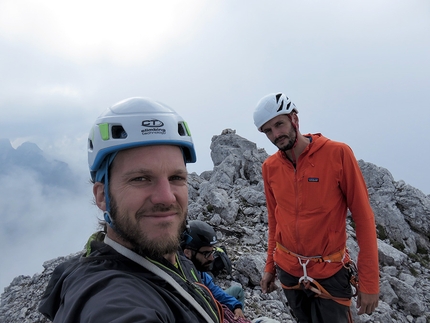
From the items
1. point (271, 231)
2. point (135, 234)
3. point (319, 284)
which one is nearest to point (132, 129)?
point (135, 234)

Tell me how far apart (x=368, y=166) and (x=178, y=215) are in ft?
72.8

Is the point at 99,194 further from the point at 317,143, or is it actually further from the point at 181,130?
the point at 317,143

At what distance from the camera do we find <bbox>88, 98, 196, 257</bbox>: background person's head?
2.34 metres

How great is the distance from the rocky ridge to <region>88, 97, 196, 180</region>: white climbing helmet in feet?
20.6

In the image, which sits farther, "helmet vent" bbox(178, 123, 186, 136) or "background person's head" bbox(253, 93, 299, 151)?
"background person's head" bbox(253, 93, 299, 151)


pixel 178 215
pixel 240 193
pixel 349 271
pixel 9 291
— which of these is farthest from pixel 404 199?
pixel 9 291

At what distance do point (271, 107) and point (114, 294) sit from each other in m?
4.27

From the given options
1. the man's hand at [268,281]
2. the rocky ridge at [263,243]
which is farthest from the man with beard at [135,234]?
the rocky ridge at [263,243]

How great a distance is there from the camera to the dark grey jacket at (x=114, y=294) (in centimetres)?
170

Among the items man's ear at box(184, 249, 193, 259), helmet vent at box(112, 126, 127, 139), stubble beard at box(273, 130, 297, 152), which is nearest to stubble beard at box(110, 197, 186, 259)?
helmet vent at box(112, 126, 127, 139)

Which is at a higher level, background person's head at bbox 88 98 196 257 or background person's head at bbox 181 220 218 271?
background person's head at bbox 88 98 196 257

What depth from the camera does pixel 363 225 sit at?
173 inches

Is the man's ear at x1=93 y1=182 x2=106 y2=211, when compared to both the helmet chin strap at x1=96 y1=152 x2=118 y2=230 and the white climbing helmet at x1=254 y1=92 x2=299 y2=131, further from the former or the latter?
the white climbing helmet at x1=254 y1=92 x2=299 y2=131

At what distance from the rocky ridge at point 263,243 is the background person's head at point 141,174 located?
600 centimetres
